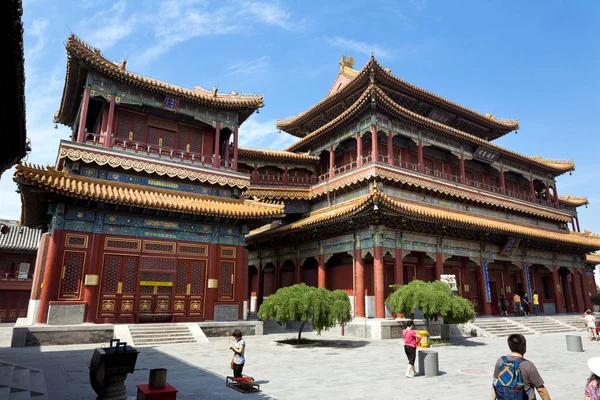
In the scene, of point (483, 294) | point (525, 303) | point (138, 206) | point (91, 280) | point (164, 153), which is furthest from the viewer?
point (525, 303)

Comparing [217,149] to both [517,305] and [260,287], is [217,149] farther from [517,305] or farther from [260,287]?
[517,305]

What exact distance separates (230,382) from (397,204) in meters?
11.7

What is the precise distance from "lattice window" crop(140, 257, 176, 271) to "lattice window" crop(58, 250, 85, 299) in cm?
223

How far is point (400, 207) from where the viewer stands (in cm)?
1770

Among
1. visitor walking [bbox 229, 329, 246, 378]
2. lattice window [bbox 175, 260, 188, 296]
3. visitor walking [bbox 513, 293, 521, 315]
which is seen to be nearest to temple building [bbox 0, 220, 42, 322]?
lattice window [bbox 175, 260, 188, 296]

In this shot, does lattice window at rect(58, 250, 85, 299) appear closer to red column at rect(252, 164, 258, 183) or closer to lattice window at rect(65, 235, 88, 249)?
lattice window at rect(65, 235, 88, 249)

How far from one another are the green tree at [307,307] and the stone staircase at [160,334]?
3.14m

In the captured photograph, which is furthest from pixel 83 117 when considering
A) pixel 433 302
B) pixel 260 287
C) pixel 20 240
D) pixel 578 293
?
pixel 578 293

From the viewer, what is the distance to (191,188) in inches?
723

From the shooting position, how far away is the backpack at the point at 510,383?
12.5ft

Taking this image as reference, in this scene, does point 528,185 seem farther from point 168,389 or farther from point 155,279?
point 168,389

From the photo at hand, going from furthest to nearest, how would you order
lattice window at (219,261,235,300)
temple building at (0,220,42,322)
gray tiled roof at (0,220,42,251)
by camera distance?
gray tiled roof at (0,220,42,251), temple building at (0,220,42,322), lattice window at (219,261,235,300)

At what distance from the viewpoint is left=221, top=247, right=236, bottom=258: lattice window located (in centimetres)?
1808

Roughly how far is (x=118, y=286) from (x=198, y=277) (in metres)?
3.17
